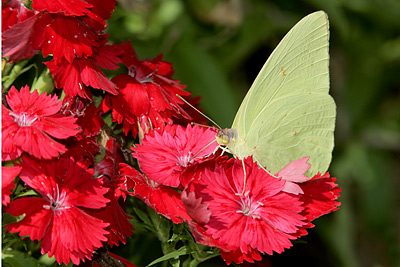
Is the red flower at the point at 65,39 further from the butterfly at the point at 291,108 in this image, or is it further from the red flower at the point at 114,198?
the butterfly at the point at 291,108

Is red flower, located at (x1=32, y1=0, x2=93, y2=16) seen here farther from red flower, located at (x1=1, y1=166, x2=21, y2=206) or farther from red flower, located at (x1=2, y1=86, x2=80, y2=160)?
red flower, located at (x1=1, y1=166, x2=21, y2=206)

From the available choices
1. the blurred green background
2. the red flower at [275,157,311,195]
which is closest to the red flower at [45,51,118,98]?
the red flower at [275,157,311,195]

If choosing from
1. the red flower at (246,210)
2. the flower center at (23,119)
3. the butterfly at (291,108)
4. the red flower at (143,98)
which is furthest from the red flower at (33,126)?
the butterfly at (291,108)

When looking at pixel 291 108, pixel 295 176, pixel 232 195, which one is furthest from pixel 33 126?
pixel 291 108

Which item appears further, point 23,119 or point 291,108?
point 291,108

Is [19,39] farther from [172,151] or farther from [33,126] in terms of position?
[172,151]

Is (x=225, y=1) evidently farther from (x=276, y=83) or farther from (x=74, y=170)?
(x=74, y=170)
